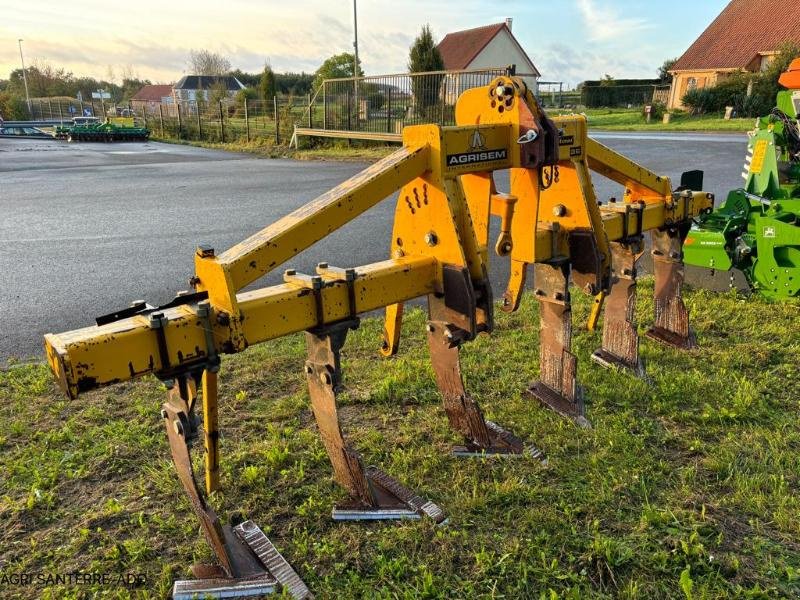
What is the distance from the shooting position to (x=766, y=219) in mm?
5125

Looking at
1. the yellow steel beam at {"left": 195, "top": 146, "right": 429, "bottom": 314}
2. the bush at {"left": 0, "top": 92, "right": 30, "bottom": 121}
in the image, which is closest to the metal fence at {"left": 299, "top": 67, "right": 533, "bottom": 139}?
the yellow steel beam at {"left": 195, "top": 146, "right": 429, "bottom": 314}

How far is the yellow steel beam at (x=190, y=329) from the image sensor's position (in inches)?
83.3

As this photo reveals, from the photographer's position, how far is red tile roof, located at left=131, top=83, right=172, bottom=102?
81375 millimetres

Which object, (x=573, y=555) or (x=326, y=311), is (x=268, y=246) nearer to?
(x=326, y=311)

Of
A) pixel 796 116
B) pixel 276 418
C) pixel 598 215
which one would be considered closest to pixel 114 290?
pixel 276 418

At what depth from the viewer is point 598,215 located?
11.7ft

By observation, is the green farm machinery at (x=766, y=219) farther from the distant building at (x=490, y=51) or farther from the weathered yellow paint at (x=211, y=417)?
the distant building at (x=490, y=51)

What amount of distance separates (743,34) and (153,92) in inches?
2790

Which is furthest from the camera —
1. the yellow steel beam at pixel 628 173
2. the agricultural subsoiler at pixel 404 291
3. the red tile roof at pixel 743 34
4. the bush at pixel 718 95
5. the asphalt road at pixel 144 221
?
the red tile roof at pixel 743 34

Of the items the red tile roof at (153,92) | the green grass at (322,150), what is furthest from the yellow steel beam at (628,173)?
the red tile roof at (153,92)

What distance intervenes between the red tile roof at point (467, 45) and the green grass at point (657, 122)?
7165 mm

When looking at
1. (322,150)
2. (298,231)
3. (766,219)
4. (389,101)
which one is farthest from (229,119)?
(298,231)

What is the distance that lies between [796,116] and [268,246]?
17.9ft

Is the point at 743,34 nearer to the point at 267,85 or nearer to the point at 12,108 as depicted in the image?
the point at 267,85
